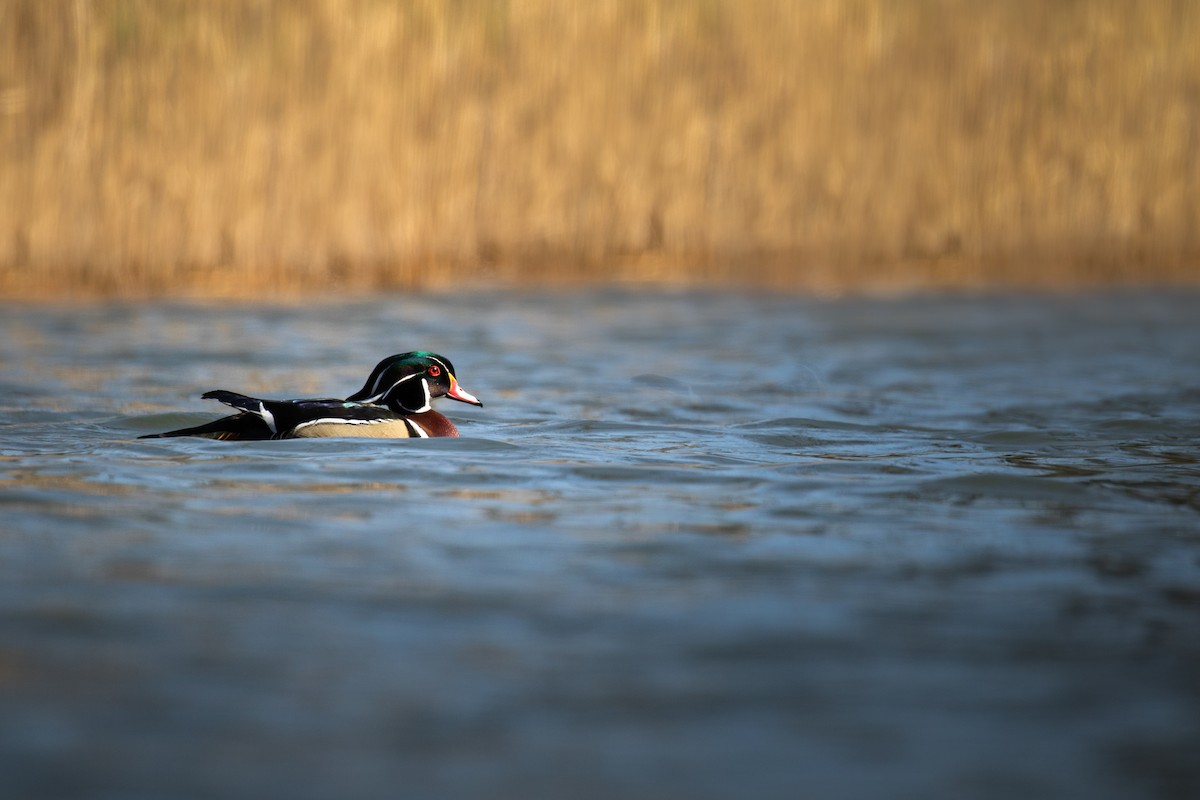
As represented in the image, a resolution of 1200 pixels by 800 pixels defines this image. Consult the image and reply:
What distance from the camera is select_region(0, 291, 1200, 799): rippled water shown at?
2.34 meters

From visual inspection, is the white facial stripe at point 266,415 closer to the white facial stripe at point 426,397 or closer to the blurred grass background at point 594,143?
the white facial stripe at point 426,397

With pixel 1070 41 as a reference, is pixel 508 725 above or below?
below

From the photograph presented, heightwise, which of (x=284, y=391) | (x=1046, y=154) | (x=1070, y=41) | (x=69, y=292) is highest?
(x=1070, y=41)

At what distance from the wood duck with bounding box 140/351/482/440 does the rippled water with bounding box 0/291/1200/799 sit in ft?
0.29

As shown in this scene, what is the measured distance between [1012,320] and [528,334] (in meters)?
Answer: 3.01

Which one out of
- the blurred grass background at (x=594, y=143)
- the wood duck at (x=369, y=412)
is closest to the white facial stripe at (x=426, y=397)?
the wood duck at (x=369, y=412)

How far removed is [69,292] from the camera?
31.0 feet

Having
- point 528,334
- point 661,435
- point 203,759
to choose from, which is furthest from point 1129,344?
point 203,759

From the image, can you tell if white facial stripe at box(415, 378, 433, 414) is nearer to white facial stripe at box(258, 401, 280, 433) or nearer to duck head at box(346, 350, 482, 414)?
duck head at box(346, 350, 482, 414)

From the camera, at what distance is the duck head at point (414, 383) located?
5758 millimetres

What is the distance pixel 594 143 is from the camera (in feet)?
33.8

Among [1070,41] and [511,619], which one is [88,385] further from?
[1070,41]

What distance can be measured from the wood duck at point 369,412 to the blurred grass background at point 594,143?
12.5 feet

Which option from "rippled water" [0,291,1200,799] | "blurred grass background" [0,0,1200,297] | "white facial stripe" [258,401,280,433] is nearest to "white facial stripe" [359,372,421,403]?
"rippled water" [0,291,1200,799]
